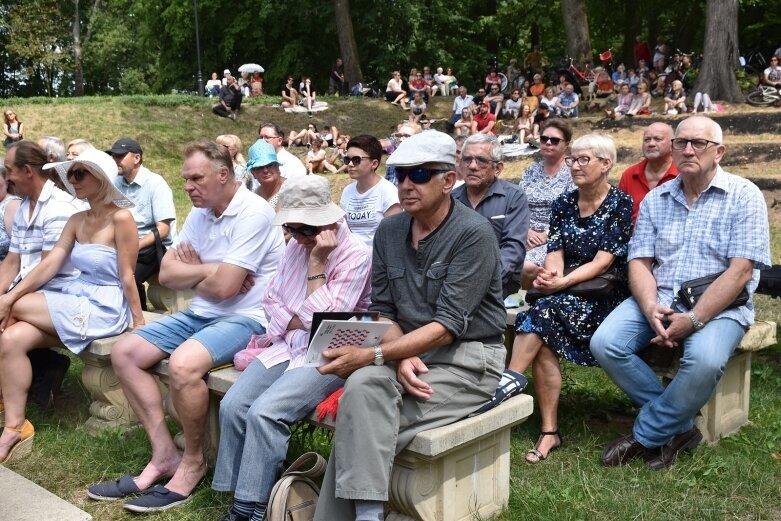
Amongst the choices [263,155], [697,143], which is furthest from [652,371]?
[263,155]

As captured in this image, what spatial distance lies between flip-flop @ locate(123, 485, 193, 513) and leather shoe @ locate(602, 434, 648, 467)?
6.71ft

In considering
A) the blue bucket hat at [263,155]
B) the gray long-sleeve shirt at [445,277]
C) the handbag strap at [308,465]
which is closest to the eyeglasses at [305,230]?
the gray long-sleeve shirt at [445,277]

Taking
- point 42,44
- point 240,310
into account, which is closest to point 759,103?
point 240,310

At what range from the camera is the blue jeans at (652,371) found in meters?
3.86

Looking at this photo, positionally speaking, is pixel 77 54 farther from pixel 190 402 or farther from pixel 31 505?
pixel 31 505

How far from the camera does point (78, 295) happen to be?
4922 millimetres

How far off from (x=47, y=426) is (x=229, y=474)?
6.77 ft

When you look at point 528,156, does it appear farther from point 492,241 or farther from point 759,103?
point 492,241

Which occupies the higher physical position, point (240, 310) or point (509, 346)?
point (240, 310)

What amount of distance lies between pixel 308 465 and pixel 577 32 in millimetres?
21781

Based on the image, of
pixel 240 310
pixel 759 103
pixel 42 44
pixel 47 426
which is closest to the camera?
pixel 240 310

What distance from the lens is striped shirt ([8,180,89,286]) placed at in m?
5.24

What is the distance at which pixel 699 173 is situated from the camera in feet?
13.5

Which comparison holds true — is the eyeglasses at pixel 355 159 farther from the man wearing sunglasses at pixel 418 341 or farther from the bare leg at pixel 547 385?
the man wearing sunglasses at pixel 418 341
